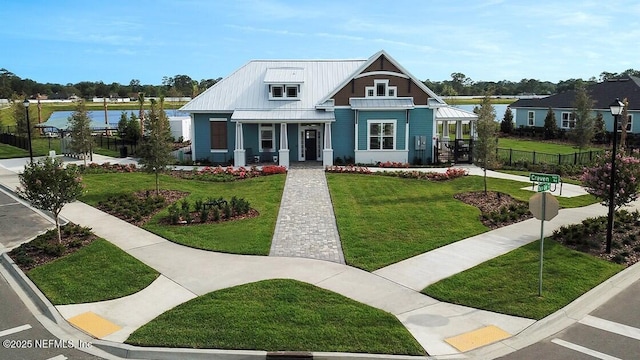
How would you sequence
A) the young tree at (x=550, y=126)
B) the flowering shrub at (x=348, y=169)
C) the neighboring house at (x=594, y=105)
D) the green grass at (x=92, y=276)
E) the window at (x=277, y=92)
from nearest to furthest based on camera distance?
the green grass at (x=92, y=276)
the flowering shrub at (x=348, y=169)
the window at (x=277, y=92)
the neighboring house at (x=594, y=105)
the young tree at (x=550, y=126)

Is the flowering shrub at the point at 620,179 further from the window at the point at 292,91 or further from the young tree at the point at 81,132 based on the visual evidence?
the young tree at the point at 81,132

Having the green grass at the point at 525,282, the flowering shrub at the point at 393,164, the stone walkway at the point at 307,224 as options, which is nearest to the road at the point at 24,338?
the stone walkway at the point at 307,224

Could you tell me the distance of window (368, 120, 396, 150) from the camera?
3183cm

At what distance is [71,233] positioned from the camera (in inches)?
626

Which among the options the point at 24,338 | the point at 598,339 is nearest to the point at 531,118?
the point at 598,339

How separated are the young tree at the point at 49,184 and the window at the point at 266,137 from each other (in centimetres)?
1841

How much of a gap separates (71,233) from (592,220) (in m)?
17.1

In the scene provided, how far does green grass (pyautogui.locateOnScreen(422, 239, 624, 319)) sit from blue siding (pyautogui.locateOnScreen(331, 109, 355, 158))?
18.8 meters

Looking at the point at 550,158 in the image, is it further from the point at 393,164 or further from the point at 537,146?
the point at 393,164

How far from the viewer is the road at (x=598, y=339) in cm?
883

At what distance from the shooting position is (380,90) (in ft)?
106

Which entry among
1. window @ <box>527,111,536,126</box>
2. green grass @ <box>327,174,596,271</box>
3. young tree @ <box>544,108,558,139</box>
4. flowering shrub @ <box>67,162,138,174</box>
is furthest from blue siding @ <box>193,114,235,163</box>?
window @ <box>527,111,536,126</box>

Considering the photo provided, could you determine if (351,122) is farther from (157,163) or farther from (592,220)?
(592,220)

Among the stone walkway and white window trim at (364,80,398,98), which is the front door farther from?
the stone walkway
